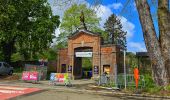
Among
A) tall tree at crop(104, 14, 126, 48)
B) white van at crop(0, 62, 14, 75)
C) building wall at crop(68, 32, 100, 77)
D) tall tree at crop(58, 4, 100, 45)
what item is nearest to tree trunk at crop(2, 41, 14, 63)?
white van at crop(0, 62, 14, 75)

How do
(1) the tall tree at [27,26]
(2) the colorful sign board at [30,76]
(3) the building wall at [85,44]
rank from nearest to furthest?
(2) the colorful sign board at [30,76] → (3) the building wall at [85,44] → (1) the tall tree at [27,26]

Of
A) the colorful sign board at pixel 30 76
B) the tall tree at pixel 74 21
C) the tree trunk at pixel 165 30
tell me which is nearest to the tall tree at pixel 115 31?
the tall tree at pixel 74 21

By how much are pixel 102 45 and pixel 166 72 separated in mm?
20307

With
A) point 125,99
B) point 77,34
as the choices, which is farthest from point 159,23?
point 77,34

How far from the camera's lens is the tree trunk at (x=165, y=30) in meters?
20.3

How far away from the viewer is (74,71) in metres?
42.4

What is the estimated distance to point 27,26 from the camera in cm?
4950

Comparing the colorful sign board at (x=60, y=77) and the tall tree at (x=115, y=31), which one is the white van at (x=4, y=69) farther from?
the tall tree at (x=115, y=31)

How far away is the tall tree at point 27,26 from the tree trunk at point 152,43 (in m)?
25.8

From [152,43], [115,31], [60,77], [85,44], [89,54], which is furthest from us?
[115,31]

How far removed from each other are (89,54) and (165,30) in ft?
67.7

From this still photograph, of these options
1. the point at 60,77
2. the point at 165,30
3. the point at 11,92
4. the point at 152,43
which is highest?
the point at 165,30

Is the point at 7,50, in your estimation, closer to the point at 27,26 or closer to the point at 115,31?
the point at 27,26

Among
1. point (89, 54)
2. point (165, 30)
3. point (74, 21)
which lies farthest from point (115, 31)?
point (165, 30)
